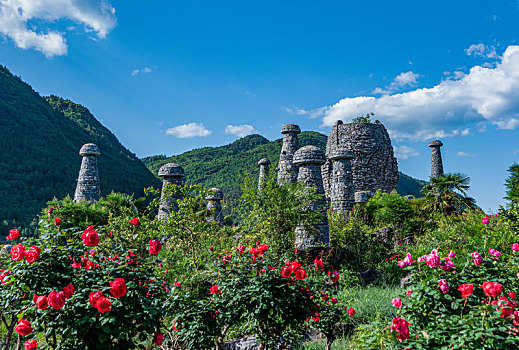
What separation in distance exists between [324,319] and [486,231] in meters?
5.48

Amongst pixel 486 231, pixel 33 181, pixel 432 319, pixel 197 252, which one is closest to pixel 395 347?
pixel 432 319

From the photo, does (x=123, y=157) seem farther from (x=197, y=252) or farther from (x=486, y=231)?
(x=486, y=231)

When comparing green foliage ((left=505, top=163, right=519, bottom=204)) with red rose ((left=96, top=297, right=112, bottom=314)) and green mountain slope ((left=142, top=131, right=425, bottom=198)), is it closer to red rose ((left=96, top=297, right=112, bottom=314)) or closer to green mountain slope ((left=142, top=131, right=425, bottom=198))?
red rose ((left=96, top=297, right=112, bottom=314))

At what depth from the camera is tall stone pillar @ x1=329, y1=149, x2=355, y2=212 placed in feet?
40.8

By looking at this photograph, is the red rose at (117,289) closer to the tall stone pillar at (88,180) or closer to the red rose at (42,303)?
the red rose at (42,303)

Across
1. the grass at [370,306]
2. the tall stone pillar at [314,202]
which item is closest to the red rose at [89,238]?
the grass at [370,306]

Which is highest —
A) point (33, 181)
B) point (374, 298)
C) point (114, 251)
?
point (33, 181)

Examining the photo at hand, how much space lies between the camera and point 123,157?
29.5m

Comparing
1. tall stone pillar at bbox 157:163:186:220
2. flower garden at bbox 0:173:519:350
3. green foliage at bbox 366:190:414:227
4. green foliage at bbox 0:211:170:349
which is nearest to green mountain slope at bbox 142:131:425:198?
green foliage at bbox 366:190:414:227

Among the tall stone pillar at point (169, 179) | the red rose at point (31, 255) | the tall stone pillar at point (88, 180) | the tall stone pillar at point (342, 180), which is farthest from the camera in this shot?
the tall stone pillar at point (342, 180)

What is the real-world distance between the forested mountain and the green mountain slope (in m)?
5.70

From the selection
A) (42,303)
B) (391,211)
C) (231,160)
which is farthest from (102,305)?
(231,160)

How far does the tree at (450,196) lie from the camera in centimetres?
1198

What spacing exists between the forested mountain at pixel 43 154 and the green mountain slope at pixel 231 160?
5.70 metres
